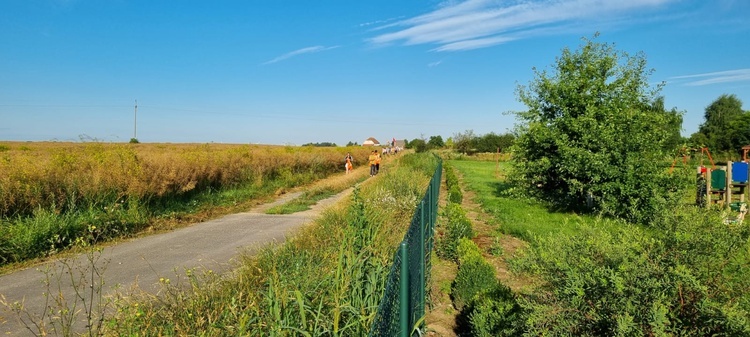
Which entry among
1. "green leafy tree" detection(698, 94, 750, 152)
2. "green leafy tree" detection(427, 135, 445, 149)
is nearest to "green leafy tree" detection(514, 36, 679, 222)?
"green leafy tree" detection(698, 94, 750, 152)

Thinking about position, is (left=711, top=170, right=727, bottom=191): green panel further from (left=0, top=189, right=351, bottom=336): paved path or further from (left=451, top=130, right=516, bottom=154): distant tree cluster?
(left=451, top=130, right=516, bottom=154): distant tree cluster

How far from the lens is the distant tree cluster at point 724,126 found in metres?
58.5

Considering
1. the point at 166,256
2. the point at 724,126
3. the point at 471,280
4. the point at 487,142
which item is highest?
the point at 724,126

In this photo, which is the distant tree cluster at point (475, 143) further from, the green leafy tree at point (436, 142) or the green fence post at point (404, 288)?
the green fence post at point (404, 288)

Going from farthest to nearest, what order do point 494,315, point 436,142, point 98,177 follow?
point 436,142
point 98,177
point 494,315

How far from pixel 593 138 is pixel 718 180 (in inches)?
188

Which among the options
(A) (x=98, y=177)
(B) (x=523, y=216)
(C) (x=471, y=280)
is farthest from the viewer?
(B) (x=523, y=216)

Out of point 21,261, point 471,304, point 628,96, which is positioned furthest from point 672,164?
point 21,261

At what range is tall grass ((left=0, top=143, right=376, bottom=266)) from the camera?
7.92 meters

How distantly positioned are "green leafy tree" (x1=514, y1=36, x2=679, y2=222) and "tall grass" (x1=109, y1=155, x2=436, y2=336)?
7.44 metres

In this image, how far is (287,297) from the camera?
10.7ft

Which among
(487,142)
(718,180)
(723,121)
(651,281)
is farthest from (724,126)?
(651,281)

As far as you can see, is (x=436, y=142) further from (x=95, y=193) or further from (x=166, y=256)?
(x=166, y=256)

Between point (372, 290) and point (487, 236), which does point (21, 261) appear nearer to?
point (372, 290)
